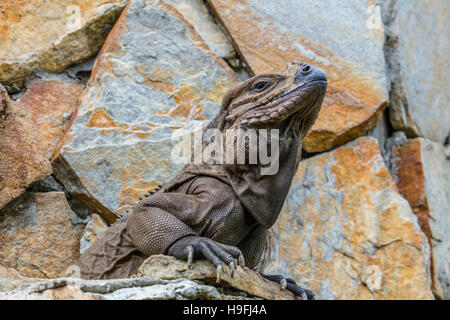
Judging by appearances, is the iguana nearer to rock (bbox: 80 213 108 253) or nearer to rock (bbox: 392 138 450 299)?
rock (bbox: 80 213 108 253)

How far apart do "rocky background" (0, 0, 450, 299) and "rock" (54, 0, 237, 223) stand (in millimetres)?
12

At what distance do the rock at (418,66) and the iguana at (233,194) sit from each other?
216 cm

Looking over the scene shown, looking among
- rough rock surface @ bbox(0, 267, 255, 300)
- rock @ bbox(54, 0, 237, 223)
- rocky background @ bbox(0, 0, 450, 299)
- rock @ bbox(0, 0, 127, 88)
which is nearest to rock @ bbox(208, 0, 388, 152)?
rocky background @ bbox(0, 0, 450, 299)

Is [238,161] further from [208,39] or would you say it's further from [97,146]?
[208,39]

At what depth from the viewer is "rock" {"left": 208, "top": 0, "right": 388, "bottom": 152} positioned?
555cm

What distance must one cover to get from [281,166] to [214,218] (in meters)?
0.56

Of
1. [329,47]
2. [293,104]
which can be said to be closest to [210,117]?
[329,47]

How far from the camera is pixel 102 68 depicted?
5562 mm

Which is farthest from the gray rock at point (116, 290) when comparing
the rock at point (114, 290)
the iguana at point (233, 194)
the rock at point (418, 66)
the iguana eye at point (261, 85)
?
the rock at point (418, 66)

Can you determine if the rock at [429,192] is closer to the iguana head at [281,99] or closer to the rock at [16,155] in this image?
the iguana head at [281,99]

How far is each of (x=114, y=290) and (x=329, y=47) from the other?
3618mm

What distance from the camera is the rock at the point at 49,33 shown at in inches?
222

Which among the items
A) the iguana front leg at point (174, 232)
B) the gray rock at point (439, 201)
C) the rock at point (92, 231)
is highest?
the iguana front leg at point (174, 232)
